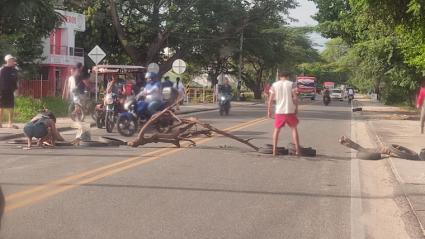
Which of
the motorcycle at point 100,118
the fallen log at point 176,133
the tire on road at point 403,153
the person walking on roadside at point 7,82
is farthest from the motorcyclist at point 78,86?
the tire on road at point 403,153

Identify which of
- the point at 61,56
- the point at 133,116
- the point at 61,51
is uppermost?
the point at 61,51

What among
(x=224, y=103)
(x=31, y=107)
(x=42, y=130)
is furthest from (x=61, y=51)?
(x=42, y=130)

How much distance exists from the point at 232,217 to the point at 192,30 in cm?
3813

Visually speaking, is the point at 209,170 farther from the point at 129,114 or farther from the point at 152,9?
the point at 152,9

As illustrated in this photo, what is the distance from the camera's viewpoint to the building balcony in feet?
147

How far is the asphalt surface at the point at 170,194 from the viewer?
652cm

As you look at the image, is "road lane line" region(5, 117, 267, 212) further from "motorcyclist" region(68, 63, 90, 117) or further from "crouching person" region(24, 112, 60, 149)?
"motorcyclist" region(68, 63, 90, 117)

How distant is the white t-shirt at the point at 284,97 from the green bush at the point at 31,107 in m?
10.5

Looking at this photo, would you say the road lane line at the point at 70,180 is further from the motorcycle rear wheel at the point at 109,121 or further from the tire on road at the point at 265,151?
the motorcycle rear wheel at the point at 109,121

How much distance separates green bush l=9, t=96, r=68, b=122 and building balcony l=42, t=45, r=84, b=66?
18201mm

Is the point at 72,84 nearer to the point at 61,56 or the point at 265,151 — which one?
the point at 265,151

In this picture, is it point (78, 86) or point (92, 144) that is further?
point (78, 86)

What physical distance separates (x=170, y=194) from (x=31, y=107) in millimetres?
15972

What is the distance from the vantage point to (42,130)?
12891 mm
